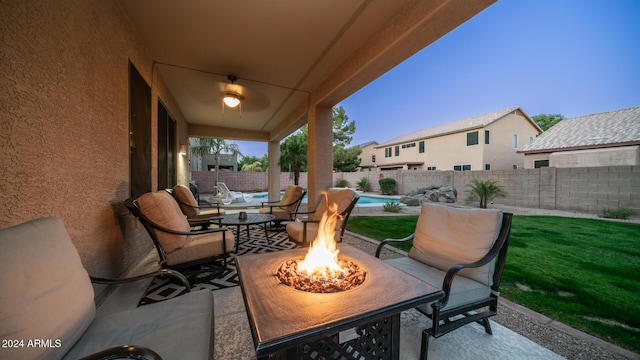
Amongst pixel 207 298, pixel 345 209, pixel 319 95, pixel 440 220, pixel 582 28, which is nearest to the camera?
pixel 207 298

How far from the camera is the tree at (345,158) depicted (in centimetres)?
1850

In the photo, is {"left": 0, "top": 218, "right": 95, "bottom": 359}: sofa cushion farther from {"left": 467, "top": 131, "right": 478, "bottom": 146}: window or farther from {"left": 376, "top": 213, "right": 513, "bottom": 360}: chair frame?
{"left": 467, "top": 131, "right": 478, "bottom": 146}: window

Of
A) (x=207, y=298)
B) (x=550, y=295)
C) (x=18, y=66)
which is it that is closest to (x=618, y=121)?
(x=550, y=295)

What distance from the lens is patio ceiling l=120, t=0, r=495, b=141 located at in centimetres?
249

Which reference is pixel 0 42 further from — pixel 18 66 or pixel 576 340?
pixel 576 340

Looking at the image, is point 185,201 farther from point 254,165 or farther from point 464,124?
point 254,165

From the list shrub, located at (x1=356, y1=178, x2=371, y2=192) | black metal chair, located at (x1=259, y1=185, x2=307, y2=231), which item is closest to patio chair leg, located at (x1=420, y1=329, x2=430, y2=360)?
black metal chair, located at (x1=259, y1=185, x2=307, y2=231)

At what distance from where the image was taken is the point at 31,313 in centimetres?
77

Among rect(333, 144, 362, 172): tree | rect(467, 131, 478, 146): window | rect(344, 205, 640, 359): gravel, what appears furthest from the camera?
rect(333, 144, 362, 172): tree

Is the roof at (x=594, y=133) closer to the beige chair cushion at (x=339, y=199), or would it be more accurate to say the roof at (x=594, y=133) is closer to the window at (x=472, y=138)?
the window at (x=472, y=138)

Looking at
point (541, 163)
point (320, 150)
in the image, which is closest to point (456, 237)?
point (320, 150)

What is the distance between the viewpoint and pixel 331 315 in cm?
100

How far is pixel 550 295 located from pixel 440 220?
56.8 inches

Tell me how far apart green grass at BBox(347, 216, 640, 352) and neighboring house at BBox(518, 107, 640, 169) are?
6748 mm
